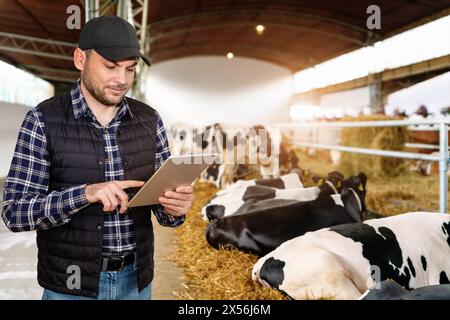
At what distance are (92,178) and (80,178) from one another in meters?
0.04

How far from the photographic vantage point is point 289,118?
73.0 ft

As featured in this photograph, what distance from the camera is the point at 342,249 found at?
251 centimetres

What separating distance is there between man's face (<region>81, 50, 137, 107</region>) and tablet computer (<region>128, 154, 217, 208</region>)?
0.35 metres

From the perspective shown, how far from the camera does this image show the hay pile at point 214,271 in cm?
258

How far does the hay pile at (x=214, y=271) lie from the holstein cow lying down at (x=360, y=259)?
0.11 meters

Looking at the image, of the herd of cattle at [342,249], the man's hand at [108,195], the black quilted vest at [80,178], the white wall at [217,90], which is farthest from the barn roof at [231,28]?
the herd of cattle at [342,249]

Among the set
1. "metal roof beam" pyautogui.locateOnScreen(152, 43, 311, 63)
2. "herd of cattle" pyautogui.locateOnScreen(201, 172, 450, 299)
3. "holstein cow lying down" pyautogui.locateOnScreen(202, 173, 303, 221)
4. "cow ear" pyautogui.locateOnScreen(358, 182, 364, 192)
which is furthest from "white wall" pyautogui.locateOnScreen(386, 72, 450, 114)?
"metal roof beam" pyautogui.locateOnScreen(152, 43, 311, 63)

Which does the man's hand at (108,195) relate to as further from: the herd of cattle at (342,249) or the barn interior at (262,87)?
the herd of cattle at (342,249)

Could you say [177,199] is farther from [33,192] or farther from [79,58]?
[79,58]

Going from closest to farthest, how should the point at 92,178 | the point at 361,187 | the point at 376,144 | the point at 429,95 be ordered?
the point at 92,178 < the point at 361,187 < the point at 376,144 < the point at 429,95

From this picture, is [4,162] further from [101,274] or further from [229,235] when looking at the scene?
[229,235]

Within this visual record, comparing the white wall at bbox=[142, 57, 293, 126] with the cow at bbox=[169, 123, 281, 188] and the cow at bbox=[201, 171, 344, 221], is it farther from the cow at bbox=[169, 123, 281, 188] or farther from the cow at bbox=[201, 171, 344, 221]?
the cow at bbox=[201, 171, 344, 221]

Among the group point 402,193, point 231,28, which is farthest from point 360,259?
point 231,28

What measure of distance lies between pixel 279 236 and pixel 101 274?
6.00 ft
